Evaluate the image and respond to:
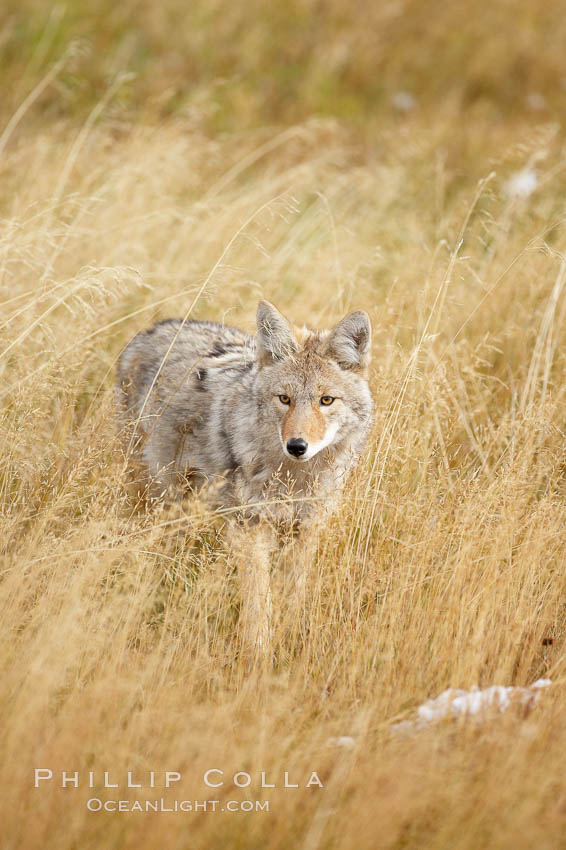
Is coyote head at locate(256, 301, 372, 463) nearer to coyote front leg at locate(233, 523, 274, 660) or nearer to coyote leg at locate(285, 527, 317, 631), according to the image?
coyote leg at locate(285, 527, 317, 631)

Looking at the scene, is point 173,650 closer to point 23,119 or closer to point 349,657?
point 349,657

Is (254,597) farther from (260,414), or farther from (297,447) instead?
(260,414)

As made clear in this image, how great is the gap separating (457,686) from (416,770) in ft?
2.08

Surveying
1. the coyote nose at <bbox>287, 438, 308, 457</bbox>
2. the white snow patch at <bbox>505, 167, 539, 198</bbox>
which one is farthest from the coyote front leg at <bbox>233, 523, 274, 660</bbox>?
the white snow patch at <bbox>505, 167, 539, 198</bbox>

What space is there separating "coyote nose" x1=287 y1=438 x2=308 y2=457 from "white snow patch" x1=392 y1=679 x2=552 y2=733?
3.84 ft

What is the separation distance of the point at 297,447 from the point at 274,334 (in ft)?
2.33

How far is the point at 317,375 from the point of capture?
3.70 meters

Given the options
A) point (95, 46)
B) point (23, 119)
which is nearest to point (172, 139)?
point (23, 119)

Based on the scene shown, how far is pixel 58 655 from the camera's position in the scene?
2574 mm

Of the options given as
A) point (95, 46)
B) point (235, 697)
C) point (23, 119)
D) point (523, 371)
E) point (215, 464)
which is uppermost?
point (95, 46)

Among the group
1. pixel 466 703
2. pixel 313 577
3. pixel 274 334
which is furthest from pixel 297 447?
pixel 466 703

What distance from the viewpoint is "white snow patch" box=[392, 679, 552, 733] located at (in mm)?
2637

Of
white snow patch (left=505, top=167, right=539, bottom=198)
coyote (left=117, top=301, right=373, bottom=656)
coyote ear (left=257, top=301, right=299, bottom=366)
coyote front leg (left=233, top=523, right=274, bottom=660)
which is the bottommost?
coyote front leg (left=233, top=523, right=274, bottom=660)

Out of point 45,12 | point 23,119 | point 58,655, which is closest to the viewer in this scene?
point 58,655
